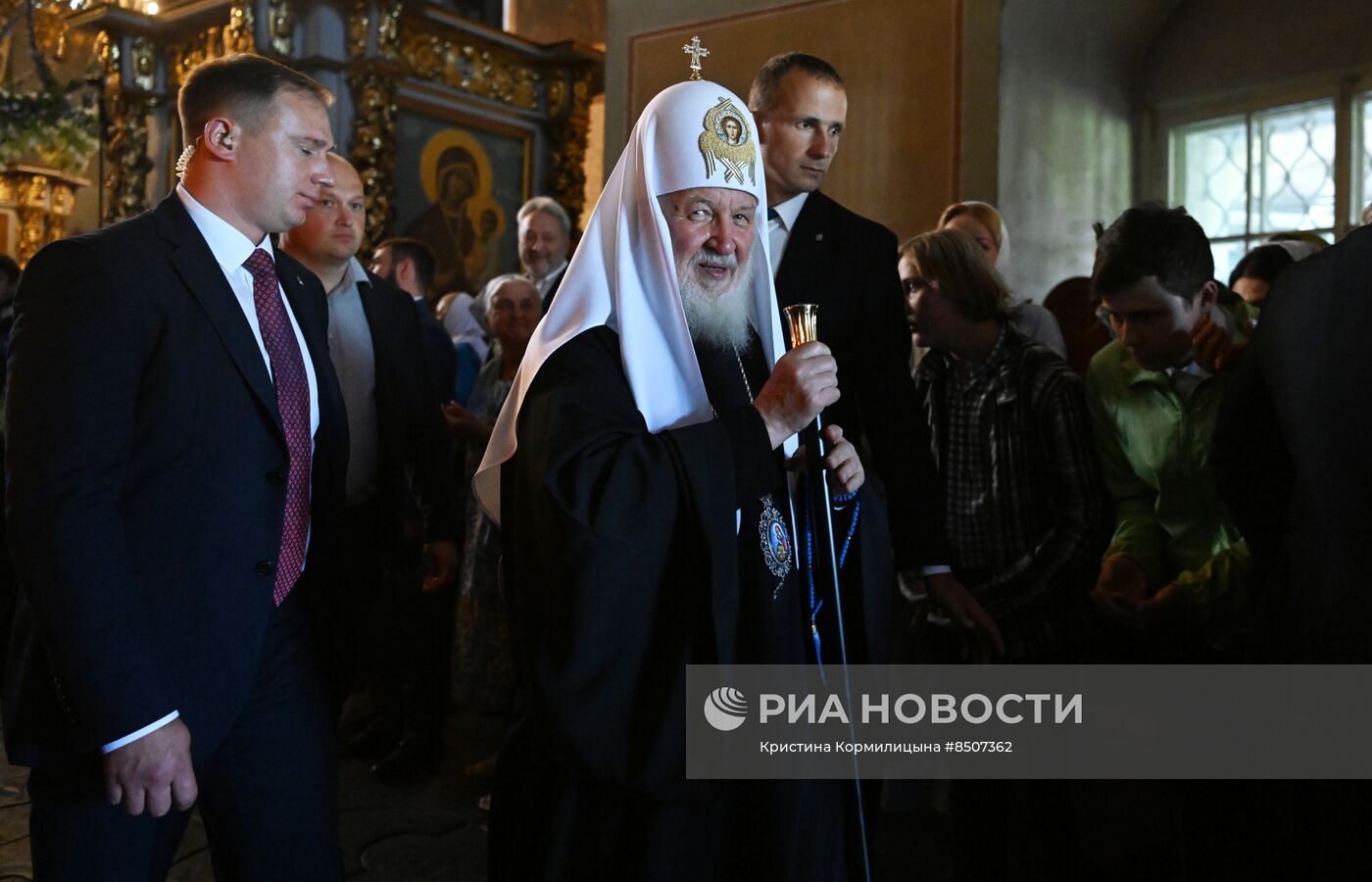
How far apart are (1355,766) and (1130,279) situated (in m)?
1.15

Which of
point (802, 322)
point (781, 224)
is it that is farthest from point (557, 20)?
point (802, 322)

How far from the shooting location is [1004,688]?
2779 millimetres

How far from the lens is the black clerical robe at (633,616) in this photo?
1818mm

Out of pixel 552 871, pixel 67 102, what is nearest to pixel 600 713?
pixel 552 871

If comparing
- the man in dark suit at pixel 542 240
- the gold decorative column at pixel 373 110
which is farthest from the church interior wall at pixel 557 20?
the man in dark suit at pixel 542 240

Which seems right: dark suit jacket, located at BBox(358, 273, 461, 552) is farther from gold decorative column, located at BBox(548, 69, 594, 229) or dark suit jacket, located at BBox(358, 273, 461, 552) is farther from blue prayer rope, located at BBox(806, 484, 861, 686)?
gold decorative column, located at BBox(548, 69, 594, 229)

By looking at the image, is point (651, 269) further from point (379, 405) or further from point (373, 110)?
point (373, 110)

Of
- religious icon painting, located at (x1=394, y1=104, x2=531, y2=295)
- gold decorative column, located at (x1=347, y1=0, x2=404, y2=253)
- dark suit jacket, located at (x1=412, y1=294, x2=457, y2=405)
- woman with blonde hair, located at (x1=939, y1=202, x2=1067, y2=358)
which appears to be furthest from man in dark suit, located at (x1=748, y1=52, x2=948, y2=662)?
religious icon painting, located at (x1=394, y1=104, x2=531, y2=295)

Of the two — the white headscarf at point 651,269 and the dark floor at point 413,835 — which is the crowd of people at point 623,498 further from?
the dark floor at point 413,835

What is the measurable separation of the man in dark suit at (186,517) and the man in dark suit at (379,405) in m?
0.96

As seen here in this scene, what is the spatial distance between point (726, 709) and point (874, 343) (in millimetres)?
1128

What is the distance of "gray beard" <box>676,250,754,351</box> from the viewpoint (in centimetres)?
208

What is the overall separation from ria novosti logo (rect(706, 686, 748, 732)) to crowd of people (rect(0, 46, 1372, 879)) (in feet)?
0.19

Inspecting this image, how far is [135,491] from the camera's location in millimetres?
1873
